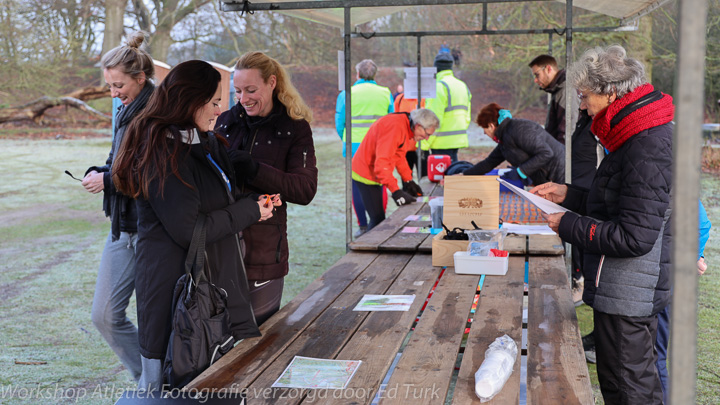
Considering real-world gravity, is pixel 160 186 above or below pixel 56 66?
below

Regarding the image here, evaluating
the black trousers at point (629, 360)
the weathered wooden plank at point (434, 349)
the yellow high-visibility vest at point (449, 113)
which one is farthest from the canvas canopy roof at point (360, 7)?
the yellow high-visibility vest at point (449, 113)

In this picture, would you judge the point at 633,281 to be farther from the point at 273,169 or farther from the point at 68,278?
the point at 68,278

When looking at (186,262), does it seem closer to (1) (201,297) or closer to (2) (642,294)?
(1) (201,297)

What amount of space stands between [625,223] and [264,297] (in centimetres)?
133

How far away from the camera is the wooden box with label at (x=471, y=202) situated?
3242 millimetres

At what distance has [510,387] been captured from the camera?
1.70m

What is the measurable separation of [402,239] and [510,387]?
200cm

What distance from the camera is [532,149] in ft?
16.1

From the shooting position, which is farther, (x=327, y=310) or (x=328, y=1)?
(x=328, y=1)

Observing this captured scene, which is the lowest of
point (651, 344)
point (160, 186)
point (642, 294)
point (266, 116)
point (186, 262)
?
point (651, 344)

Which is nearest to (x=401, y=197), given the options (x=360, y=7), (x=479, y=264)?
(x=360, y=7)

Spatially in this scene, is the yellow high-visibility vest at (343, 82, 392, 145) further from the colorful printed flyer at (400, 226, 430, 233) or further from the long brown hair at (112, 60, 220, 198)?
the long brown hair at (112, 60, 220, 198)

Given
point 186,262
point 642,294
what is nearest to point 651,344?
point 642,294

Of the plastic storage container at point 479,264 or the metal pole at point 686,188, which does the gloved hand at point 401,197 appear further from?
the metal pole at point 686,188
